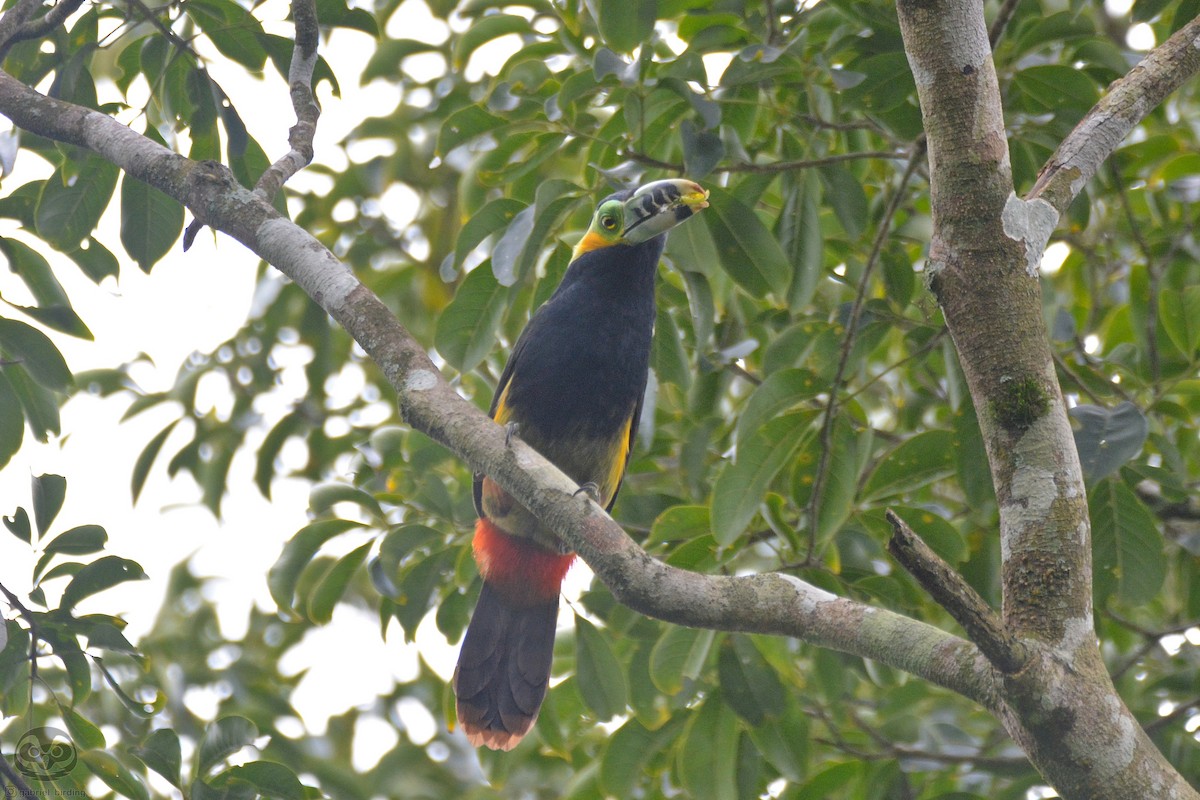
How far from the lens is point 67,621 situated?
247 centimetres

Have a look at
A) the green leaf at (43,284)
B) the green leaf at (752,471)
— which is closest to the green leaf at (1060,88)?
the green leaf at (752,471)

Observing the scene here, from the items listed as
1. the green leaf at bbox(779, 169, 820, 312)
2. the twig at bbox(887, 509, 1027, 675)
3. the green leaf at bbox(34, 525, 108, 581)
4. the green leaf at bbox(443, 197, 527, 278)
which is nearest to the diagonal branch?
the twig at bbox(887, 509, 1027, 675)

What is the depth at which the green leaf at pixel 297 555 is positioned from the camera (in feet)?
11.2

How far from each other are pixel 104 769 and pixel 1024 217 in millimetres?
2128

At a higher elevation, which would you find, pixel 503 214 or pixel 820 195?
pixel 820 195

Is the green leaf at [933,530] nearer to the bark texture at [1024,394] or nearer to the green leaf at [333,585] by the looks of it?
the bark texture at [1024,394]

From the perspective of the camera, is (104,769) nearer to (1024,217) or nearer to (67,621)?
(67,621)

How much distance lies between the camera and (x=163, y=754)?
7.77ft

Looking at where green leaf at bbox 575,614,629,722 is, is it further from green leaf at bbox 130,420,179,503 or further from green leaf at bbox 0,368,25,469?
green leaf at bbox 130,420,179,503

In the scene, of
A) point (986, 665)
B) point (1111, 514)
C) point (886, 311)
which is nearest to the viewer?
point (986, 665)

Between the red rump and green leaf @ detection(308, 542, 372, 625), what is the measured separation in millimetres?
428

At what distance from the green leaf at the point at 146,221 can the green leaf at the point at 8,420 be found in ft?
1.59

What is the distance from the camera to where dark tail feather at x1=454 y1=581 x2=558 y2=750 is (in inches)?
141

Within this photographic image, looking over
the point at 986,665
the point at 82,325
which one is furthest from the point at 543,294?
the point at 986,665
